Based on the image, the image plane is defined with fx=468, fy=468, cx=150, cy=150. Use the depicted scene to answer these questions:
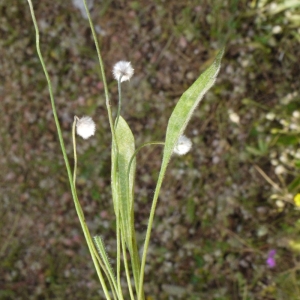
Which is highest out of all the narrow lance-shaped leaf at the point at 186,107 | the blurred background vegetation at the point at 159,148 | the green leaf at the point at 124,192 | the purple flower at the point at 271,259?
the blurred background vegetation at the point at 159,148

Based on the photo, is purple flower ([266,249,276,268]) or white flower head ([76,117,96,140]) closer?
white flower head ([76,117,96,140])

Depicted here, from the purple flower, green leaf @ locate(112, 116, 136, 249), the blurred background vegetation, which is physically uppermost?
the blurred background vegetation

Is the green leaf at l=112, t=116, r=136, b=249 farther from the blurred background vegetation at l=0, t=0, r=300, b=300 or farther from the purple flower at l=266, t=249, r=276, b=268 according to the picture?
the purple flower at l=266, t=249, r=276, b=268

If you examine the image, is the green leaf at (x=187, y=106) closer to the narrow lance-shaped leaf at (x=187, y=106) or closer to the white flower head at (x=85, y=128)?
the narrow lance-shaped leaf at (x=187, y=106)

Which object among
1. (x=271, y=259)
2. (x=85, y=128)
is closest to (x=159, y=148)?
(x=271, y=259)

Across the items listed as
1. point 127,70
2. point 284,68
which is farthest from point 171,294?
point 127,70

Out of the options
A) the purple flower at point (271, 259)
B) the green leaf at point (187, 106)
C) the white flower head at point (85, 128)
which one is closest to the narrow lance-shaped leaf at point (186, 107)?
the green leaf at point (187, 106)

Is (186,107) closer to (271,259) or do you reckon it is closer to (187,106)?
(187,106)

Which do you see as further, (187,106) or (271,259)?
(271,259)

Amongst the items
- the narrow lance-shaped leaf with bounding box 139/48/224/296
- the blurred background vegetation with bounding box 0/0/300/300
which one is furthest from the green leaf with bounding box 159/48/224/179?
the blurred background vegetation with bounding box 0/0/300/300
